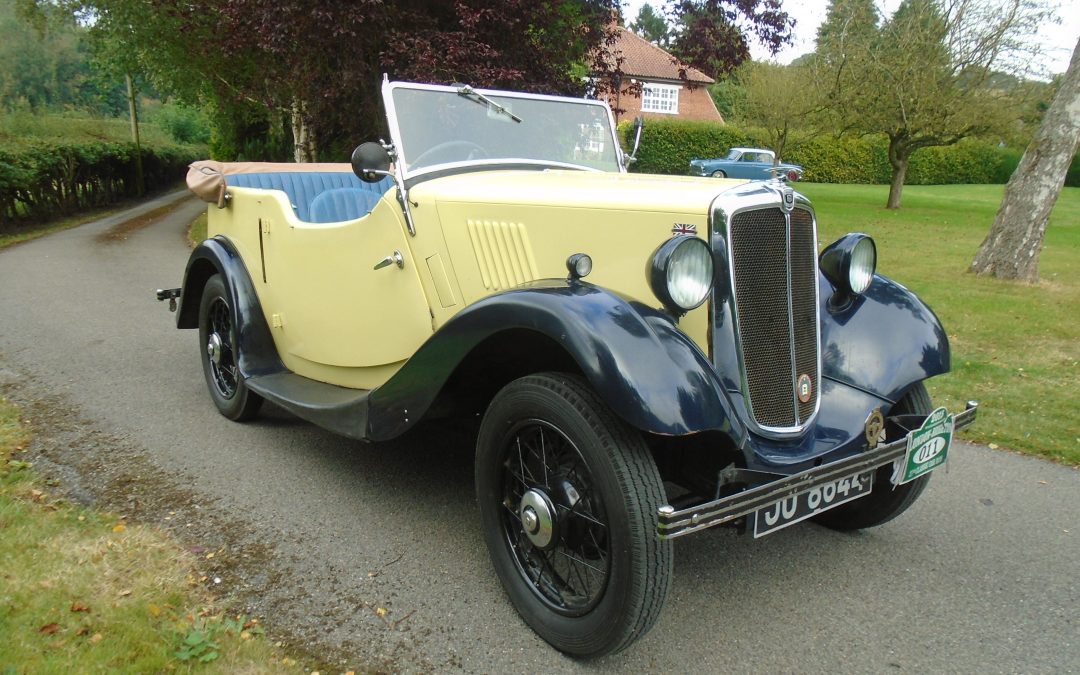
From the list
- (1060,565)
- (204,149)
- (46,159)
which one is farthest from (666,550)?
(204,149)

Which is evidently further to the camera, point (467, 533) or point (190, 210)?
point (190, 210)

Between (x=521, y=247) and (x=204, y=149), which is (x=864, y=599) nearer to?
(x=521, y=247)

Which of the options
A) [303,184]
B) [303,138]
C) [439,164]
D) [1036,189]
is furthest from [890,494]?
[303,138]

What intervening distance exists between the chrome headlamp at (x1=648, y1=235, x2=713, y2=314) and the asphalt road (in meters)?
1.16

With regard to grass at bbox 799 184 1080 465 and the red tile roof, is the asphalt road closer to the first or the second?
grass at bbox 799 184 1080 465

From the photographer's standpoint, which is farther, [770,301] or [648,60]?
[648,60]

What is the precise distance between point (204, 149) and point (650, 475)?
40.0 metres

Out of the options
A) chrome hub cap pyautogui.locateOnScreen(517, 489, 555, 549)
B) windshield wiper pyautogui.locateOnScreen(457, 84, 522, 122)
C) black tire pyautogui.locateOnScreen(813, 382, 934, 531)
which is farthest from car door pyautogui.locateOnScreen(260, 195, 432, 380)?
black tire pyautogui.locateOnScreen(813, 382, 934, 531)

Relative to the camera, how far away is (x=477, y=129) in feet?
12.5

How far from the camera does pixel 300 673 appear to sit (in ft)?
7.78

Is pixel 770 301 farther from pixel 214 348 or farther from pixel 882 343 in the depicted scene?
pixel 214 348

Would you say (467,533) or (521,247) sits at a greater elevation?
(521,247)

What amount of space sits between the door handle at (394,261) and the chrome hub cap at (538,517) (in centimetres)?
131

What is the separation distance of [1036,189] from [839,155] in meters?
27.0
